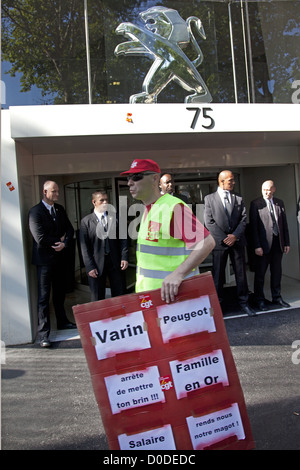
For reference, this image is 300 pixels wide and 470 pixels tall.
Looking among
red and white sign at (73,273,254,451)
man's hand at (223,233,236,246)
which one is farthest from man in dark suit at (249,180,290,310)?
red and white sign at (73,273,254,451)

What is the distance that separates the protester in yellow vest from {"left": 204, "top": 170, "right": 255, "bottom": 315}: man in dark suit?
136 inches

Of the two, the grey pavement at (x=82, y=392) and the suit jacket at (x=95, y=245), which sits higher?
the suit jacket at (x=95, y=245)

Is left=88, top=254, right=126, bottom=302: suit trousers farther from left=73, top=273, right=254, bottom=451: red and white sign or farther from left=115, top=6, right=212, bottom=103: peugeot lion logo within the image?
left=73, top=273, right=254, bottom=451: red and white sign

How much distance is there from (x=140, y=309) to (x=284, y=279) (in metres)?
7.11

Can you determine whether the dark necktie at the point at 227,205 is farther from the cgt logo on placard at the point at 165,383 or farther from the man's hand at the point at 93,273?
the cgt logo on placard at the point at 165,383

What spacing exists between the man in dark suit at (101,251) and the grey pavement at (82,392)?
3.02 feet

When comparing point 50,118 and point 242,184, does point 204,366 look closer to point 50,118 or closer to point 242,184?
point 50,118

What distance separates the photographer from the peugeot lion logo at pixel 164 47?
6.14 meters

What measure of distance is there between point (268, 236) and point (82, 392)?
3821 mm

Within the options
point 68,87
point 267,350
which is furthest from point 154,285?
point 68,87

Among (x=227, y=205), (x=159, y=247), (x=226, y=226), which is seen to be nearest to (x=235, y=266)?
(x=226, y=226)

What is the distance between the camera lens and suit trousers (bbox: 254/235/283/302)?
635 centimetres

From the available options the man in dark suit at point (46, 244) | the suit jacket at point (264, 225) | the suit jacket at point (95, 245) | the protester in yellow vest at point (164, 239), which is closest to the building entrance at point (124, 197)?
the suit jacket at point (264, 225)

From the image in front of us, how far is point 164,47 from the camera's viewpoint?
627 cm
